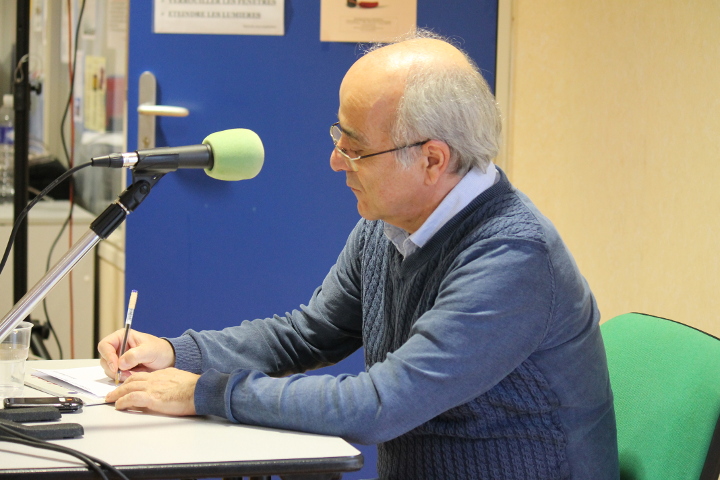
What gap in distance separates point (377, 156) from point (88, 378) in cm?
64

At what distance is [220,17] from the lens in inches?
100

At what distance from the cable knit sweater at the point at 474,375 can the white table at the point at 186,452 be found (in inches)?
1.9

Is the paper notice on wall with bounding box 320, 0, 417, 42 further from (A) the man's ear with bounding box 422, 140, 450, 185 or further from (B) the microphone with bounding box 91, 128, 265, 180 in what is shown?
(B) the microphone with bounding box 91, 128, 265, 180

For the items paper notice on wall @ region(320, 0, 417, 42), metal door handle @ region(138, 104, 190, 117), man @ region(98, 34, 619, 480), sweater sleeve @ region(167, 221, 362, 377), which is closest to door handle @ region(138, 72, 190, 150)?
metal door handle @ region(138, 104, 190, 117)

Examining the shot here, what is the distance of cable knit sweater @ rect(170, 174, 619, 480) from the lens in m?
1.22

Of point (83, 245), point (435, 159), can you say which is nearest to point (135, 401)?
point (83, 245)

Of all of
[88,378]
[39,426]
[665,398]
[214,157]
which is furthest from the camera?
[88,378]

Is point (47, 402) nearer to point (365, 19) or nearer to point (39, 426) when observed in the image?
point (39, 426)

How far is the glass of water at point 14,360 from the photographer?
140 centimetres

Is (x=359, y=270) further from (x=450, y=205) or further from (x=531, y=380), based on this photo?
(x=531, y=380)

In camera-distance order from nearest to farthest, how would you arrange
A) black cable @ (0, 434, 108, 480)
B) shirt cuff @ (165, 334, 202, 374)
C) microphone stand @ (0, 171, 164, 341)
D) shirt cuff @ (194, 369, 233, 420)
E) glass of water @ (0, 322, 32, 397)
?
black cable @ (0, 434, 108, 480), microphone stand @ (0, 171, 164, 341), shirt cuff @ (194, 369, 233, 420), glass of water @ (0, 322, 32, 397), shirt cuff @ (165, 334, 202, 374)

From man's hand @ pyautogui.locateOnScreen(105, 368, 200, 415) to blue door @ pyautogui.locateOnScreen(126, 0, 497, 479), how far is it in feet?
4.18

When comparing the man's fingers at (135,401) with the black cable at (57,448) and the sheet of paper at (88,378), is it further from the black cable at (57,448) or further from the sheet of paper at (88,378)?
the black cable at (57,448)

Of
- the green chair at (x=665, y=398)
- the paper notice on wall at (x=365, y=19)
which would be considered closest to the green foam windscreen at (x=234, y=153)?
the green chair at (x=665, y=398)
